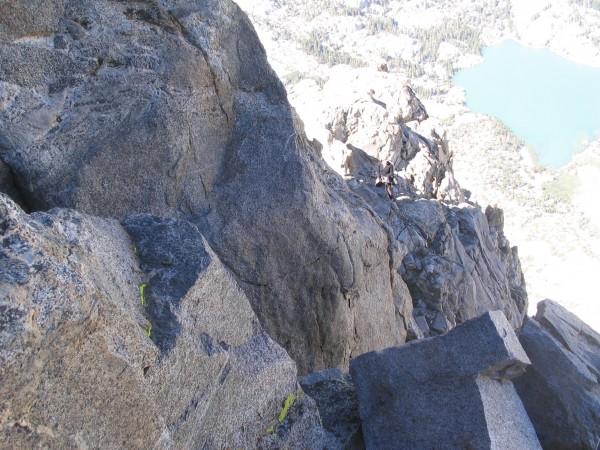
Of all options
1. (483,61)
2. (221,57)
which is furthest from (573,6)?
(221,57)

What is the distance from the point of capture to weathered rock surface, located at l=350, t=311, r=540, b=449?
6.65 m

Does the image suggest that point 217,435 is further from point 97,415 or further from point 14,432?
point 14,432

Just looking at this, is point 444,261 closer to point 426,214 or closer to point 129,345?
point 426,214

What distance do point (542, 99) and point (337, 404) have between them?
110 m

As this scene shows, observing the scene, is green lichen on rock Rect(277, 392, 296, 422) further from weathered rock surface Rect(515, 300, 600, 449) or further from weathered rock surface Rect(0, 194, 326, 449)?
weathered rock surface Rect(515, 300, 600, 449)

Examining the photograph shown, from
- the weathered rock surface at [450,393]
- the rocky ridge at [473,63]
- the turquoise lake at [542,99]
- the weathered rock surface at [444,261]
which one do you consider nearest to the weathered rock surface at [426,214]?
the weathered rock surface at [444,261]

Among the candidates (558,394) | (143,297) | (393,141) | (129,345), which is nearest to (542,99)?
(393,141)

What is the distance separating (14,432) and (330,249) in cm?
640

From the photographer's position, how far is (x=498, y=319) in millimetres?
7043

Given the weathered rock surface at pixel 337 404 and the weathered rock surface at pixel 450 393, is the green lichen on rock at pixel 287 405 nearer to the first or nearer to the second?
the weathered rock surface at pixel 337 404

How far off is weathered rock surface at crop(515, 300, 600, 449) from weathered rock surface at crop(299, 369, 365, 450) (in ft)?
8.90

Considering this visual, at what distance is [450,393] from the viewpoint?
6828 mm

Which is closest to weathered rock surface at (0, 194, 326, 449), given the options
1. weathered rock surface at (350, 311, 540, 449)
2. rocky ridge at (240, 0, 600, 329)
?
weathered rock surface at (350, 311, 540, 449)

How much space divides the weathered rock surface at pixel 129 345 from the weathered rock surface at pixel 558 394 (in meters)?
3.67
